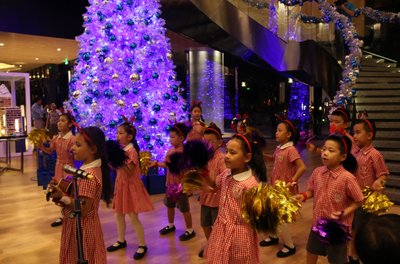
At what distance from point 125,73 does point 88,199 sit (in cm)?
424

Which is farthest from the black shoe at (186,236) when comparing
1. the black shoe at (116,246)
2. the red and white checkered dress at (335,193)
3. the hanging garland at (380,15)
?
the hanging garland at (380,15)

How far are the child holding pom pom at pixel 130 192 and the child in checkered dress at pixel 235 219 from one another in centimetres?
152

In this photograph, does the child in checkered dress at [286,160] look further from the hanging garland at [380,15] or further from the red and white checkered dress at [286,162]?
the hanging garland at [380,15]

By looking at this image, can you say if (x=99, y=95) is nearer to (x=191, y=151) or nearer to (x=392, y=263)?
(x=191, y=151)

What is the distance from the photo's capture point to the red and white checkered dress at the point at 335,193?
8.99 feet

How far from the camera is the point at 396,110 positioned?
7.95 m

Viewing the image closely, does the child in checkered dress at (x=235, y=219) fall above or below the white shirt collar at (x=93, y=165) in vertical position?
below

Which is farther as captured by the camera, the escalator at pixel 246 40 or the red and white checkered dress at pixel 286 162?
the escalator at pixel 246 40

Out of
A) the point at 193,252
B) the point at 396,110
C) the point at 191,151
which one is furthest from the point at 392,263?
Result: the point at 396,110

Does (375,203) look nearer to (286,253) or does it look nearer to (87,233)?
(286,253)

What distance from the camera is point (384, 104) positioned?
8430 mm

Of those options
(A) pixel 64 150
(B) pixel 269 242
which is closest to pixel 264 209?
(B) pixel 269 242

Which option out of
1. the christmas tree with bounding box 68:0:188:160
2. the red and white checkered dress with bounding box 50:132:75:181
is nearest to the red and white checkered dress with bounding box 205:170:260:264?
the red and white checkered dress with bounding box 50:132:75:181

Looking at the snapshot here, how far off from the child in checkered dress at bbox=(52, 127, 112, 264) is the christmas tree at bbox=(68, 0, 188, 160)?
3581 millimetres
